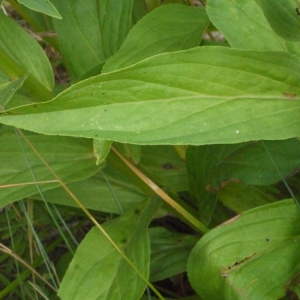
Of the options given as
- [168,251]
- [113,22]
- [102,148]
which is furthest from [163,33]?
[168,251]

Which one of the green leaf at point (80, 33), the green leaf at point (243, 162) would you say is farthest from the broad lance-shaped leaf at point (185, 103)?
the green leaf at point (80, 33)

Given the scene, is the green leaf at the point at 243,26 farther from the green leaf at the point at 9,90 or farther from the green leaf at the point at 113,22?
the green leaf at the point at 9,90

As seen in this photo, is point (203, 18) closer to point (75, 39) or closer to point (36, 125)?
point (75, 39)

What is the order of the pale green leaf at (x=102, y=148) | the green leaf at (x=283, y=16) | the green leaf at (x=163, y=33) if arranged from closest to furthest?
the green leaf at (x=283, y=16) < the pale green leaf at (x=102, y=148) < the green leaf at (x=163, y=33)

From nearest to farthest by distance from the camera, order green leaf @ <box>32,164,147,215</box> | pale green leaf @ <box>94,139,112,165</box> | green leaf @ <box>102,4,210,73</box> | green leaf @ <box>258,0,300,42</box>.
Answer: green leaf @ <box>258,0,300,42</box>
pale green leaf @ <box>94,139,112,165</box>
green leaf @ <box>102,4,210,73</box>
green leaf @ <box>32,164,147,215</box>

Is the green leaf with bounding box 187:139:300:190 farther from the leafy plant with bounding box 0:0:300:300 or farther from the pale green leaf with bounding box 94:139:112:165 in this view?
the pale green leaf with bounding box 94:139:112:165

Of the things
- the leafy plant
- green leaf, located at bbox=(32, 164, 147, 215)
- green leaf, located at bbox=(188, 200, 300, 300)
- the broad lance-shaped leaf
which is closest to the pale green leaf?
the leafy plant
